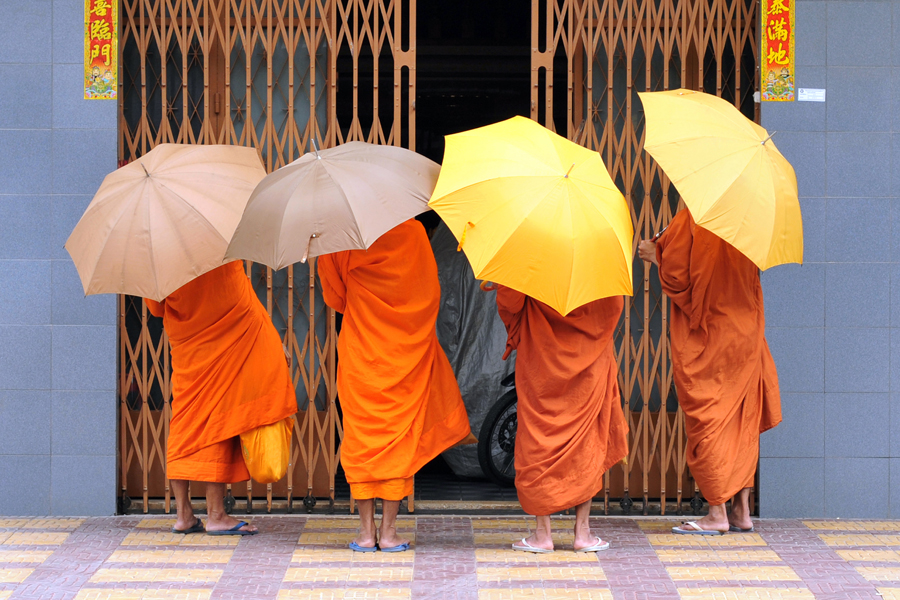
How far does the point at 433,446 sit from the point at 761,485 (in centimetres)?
214

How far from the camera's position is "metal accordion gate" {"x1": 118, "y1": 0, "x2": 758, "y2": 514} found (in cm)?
560

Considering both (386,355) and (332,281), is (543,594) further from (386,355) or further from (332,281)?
(332,281)

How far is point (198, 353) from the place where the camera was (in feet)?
16.3

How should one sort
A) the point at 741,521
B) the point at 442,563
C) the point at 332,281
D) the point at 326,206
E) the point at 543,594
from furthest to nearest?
the point at 741,521 < the point at 332,281 < the point at 442,563 < the point at 326,206 < the point at 543,594

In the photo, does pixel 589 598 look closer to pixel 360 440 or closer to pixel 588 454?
pixel 588 454

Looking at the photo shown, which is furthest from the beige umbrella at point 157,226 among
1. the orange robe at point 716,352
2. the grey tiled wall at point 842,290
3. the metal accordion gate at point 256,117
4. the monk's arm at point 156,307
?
the grey tiled wall at point 842,290

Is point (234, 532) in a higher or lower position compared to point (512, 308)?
lower

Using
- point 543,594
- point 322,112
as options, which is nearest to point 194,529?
point 543,594

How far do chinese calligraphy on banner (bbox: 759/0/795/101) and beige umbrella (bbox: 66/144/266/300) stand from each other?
10.2 feet

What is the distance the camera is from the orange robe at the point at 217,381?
16.2 ft

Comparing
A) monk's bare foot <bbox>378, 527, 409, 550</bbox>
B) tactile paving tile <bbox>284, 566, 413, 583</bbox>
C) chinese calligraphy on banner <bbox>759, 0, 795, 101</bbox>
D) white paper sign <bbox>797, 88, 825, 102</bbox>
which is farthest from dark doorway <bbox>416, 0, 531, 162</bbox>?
tactile paving tile <bbox>284, 566, 413, 583</bbox>

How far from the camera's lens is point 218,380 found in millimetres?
4980

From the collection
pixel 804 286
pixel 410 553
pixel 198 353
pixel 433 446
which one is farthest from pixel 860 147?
pixel 198 353

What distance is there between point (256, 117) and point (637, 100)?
239 cm
